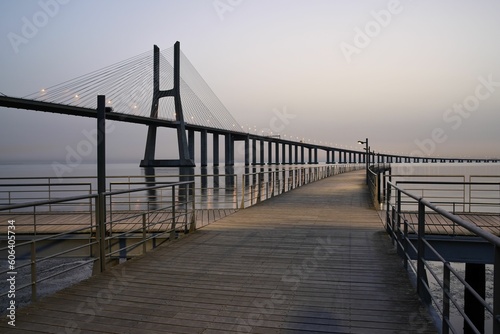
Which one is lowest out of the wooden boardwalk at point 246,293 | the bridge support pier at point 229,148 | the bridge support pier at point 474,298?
the bridge support pier at point 474,298

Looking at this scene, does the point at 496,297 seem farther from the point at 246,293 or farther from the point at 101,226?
the point at 101,226

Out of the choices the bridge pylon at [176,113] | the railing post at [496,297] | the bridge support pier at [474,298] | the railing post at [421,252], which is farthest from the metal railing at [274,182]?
the bridge pylon at [176,113]

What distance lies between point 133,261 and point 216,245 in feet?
4.42

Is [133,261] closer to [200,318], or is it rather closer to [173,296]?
[173,296]

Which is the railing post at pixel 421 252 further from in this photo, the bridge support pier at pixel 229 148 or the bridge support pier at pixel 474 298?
the bridge support pier at pixel 229 148

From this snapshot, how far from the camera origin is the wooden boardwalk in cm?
305

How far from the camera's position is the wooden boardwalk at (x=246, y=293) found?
10.0 ft

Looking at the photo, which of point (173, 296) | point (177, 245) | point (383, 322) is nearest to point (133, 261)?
point (177, 245)

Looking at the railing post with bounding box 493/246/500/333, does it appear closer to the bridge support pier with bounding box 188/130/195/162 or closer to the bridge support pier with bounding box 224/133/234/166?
the bridge support pier with bounding box 224/133/234/166

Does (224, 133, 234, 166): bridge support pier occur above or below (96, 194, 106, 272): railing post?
above

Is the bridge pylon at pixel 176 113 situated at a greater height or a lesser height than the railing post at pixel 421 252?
greater

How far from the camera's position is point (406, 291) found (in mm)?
3770

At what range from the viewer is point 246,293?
12.4 feet

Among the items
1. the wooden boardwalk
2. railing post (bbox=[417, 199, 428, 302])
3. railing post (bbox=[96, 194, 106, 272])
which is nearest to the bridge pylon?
the wooden boardwalk
